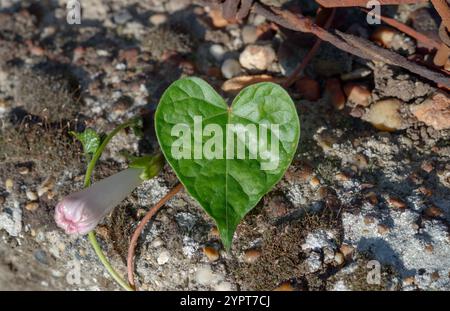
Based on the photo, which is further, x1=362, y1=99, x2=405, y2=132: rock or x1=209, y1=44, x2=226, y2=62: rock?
x1=209, y1=44, x2=226, y2=62: rock

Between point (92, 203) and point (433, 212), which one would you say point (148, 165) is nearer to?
point (92, 203)

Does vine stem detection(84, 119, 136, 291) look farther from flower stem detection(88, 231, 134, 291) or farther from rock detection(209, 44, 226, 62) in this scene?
rock detection(209, 44, 226, 62)

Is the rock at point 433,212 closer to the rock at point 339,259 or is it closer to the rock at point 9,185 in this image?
the rock at point 339,259

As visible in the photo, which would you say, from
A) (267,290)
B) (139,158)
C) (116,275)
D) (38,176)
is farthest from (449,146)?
(38,176)

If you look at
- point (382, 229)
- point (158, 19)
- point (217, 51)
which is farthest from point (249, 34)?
point (382, 229)

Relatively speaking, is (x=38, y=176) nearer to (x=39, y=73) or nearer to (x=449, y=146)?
(x=39, y=73)

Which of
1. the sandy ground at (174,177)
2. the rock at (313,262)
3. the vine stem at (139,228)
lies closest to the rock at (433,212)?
the sandy ground at (174,177)

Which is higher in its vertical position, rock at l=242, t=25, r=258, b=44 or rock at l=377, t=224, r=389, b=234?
rock at l=242, t=25, r=258, b=44

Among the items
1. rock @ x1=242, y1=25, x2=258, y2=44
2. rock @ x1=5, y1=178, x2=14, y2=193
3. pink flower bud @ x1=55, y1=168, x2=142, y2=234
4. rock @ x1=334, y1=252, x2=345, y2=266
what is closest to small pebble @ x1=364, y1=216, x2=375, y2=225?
rock @ x1=334, y1=252, x2=345, y2=266
